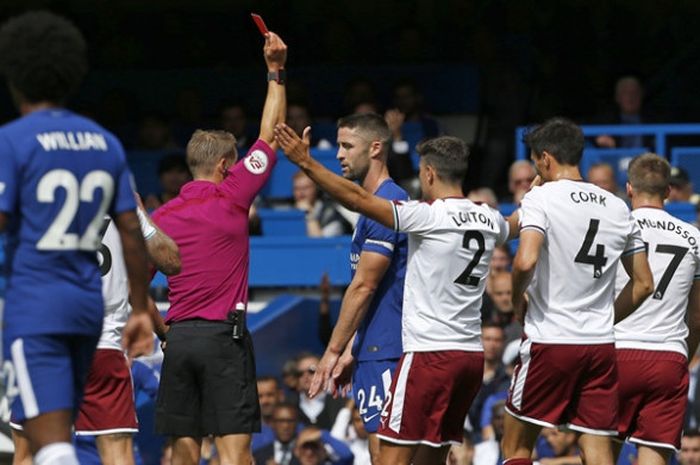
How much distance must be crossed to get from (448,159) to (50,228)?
8.83ft

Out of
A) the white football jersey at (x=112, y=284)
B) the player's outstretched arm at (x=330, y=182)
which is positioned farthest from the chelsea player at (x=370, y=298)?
the white football jersey at (x=112, y=284)

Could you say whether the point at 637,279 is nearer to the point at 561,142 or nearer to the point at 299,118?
the point at 561,142

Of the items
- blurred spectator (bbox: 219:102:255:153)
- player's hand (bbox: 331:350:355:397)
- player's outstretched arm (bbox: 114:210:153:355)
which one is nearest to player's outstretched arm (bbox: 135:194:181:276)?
player's outstretched arm (bbox: 114:210:153:355)

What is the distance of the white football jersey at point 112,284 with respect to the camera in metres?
8.52

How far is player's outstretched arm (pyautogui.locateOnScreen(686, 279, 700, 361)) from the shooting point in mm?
9188

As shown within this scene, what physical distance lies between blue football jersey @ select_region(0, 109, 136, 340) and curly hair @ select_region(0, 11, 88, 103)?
0.36ft

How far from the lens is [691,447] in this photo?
465 inches

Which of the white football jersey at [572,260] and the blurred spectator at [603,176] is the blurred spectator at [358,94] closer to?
the blurred spectator at [603,176]

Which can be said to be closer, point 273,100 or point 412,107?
point 273,100

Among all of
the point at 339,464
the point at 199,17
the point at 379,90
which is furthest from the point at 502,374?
the point at 199,17

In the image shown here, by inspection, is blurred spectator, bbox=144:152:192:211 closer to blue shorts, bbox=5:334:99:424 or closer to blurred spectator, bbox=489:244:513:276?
blurred spectator, bbox=489:244:513:276

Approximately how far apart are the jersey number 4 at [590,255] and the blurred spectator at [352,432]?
4486 mm

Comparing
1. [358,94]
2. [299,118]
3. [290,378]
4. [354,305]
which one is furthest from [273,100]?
[358,94]

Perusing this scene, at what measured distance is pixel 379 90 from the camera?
1817 cm
